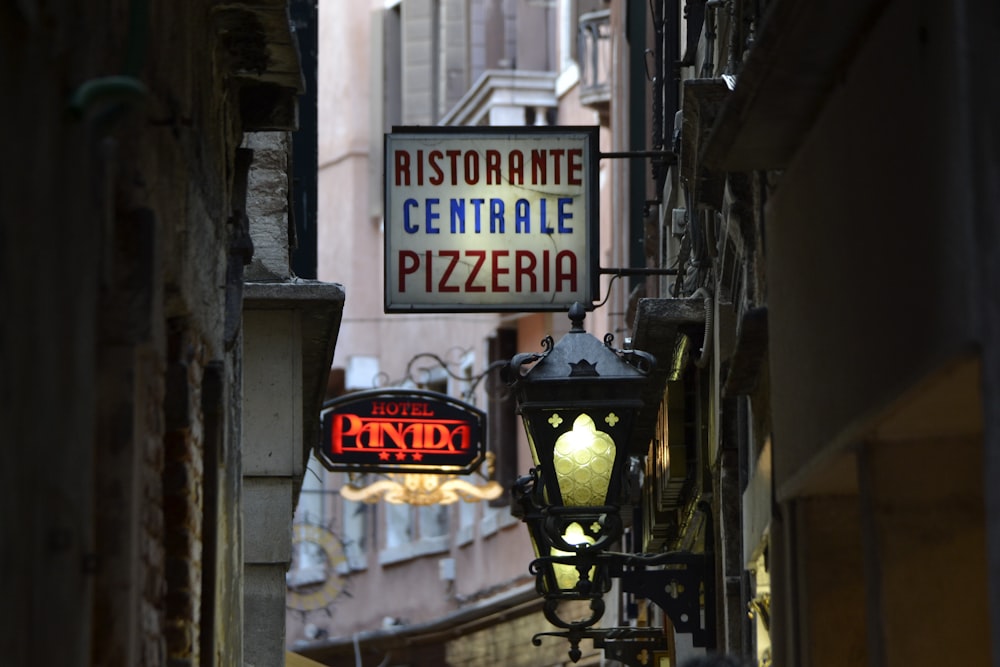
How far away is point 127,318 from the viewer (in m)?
5.91

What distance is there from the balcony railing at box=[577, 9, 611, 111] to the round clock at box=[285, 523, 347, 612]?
6742 millimetres

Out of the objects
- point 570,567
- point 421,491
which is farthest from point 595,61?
point 570,567

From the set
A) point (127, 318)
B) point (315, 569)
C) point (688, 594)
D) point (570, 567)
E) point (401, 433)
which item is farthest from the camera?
point (315, 569)

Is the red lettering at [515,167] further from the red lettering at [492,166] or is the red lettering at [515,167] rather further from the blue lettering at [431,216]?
the blue lettering at [431,216]

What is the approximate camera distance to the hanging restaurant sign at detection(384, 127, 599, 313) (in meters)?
12.1

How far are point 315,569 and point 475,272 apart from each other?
24.3m

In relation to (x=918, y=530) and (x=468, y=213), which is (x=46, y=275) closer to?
(x=918, y=530)

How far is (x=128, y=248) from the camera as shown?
237 inches

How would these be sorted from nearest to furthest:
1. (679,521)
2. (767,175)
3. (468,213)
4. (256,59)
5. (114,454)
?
(114,454) < (767,175) < (256,59) < (468,213) < (679,521)

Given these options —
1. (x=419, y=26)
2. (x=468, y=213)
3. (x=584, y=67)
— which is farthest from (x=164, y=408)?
(x=419, y=26)

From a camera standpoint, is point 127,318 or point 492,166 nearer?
point 127,318

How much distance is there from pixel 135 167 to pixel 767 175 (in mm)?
2936

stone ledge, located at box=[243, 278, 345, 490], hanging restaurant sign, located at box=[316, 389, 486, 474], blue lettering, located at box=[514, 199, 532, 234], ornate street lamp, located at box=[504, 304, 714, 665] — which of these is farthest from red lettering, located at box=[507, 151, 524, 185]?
hanging restaurant sign, located at box=[316, 389, 486, 474]

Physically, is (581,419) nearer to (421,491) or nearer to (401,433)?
(401,433)
